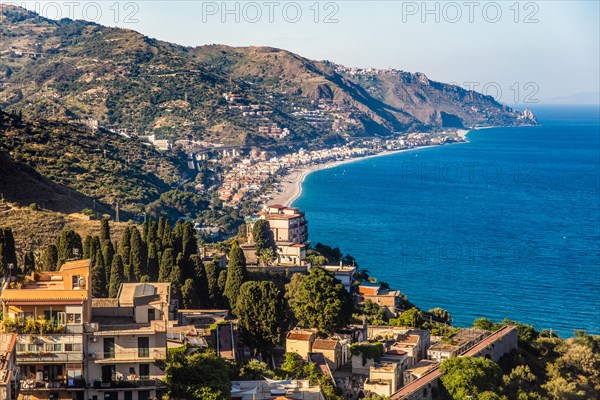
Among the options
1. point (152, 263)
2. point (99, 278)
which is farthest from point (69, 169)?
point (99, 278)

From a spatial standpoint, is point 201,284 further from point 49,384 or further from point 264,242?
point 49,384

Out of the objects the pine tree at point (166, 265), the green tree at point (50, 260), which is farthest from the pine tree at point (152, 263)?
the green tree at point (50, 260)

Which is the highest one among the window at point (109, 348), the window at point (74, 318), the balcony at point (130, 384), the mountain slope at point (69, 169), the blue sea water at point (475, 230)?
the mountain slope at point (69, 169)

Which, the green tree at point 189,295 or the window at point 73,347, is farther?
the green tree at point 189,295

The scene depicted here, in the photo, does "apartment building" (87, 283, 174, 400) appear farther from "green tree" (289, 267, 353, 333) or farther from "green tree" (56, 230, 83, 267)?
"green tree" (56, 230, 83, 267)

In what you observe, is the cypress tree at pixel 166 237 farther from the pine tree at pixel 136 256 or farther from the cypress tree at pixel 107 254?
the cypress tree at pixel 107 254

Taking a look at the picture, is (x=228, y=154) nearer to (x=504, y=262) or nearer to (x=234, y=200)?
(x=234, y=200)
